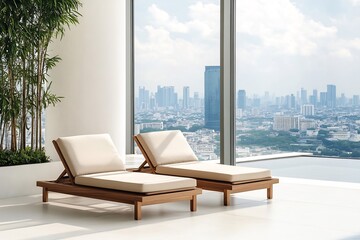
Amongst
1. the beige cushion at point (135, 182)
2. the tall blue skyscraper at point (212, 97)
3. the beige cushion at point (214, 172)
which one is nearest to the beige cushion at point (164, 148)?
the beige cushion at point (214, 172)

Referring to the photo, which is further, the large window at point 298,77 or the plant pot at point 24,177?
the large window at point 298,77

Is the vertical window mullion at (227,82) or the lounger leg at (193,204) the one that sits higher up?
the vertical window mullion at (227,82)

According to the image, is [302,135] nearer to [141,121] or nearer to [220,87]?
[220,87]

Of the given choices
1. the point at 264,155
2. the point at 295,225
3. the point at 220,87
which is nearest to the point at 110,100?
the point at 220,87

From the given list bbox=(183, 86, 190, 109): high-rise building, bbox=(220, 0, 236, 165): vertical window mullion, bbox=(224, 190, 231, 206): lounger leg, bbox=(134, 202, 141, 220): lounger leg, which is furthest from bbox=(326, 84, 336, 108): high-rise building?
bbox=(134, 202, 141, 220): lounger leg

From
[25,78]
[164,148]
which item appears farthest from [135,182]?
[25,78]

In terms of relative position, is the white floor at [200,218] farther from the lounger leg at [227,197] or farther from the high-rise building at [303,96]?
the high-rise building at [303,96]

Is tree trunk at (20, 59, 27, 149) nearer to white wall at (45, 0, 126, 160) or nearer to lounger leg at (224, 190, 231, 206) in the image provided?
white wall at (45, 0, 126, 160)

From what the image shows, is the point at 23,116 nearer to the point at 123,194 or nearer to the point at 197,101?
the point at 123,194
